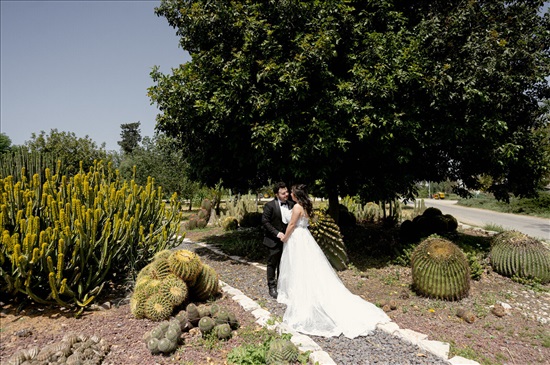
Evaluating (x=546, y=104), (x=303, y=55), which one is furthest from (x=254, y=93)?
(x=546, y=104)

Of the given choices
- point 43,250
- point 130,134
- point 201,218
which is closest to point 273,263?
point 43,250

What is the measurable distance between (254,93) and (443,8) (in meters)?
5.21

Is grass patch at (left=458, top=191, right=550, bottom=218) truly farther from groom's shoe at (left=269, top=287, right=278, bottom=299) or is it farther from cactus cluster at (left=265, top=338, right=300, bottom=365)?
cactus cluster at (left=265, top=338, right=300, bottom=365)

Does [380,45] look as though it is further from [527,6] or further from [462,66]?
[527,6]

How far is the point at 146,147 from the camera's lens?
26.7 metres

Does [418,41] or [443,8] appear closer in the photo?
[418,41]

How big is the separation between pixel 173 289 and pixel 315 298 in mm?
1996

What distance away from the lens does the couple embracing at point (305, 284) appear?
14.2 feet

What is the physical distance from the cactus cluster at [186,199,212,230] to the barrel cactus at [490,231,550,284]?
10978 mm

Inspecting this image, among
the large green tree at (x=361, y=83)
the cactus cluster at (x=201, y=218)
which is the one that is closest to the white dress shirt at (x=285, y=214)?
the large green tree at (x=361, y=83)

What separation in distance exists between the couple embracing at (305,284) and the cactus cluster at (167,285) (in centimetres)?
126

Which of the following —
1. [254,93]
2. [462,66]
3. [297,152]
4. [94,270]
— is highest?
[462,66]

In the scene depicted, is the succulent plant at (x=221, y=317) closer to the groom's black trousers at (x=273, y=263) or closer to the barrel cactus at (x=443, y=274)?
the groom's black trousers at (x=273, y=263)

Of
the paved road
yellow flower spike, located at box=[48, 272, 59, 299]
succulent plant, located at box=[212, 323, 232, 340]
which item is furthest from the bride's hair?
the paved road
